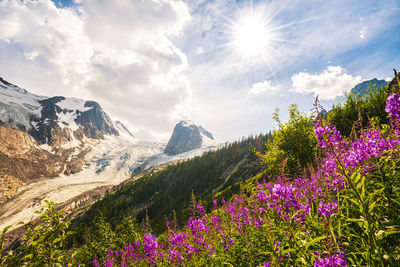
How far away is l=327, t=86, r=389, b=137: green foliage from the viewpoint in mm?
16141

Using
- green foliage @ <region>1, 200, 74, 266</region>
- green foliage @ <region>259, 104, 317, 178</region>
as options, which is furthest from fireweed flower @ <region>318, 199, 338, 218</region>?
green foliage @ <region>259, 104, 317, 178</region>

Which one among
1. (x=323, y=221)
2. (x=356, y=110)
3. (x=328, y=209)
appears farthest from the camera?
(x=356, y=110)

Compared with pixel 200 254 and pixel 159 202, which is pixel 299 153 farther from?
pixel 159 202

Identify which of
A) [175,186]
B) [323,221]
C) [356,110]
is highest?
[356,110]

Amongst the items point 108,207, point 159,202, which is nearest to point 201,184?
point 159,202

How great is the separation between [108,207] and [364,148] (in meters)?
110

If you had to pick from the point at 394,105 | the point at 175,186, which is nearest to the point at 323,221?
the point at 394,105

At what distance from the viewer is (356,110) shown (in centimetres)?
1716

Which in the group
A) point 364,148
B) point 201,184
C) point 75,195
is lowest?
point 75,195

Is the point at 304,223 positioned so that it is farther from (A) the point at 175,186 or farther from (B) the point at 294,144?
(A) the point at 175,186

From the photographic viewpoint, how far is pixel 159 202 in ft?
308

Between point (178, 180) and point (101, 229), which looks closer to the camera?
point (101, 229)

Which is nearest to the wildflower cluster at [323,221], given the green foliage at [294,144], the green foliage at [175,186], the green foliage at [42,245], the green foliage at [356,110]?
the green foliage at [42,245]

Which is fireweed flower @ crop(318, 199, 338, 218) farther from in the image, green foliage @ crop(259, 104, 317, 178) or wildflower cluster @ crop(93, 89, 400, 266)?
green foliage @ crop(259, 104, 317, 178)
